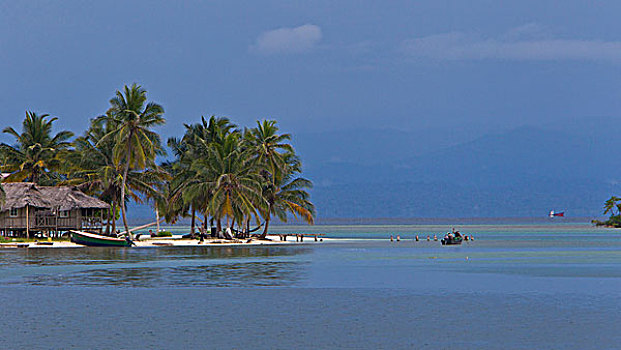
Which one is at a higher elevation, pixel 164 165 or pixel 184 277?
pixel 164 165

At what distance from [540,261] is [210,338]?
1580 inches

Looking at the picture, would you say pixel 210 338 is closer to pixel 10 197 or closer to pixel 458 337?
pixel 458 337

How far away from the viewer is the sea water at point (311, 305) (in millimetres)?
22141

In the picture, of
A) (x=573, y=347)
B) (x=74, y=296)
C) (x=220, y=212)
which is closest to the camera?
(x=573, y=347)

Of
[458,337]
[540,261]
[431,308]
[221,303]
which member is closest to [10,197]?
[540,261]

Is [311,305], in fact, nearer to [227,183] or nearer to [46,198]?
[227,183]

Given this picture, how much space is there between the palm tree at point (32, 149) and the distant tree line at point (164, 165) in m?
0.11

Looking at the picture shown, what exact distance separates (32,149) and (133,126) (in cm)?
1940

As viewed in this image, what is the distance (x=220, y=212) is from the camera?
270 feet

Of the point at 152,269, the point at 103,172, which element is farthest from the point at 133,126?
the point at 152,269

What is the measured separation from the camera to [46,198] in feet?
284

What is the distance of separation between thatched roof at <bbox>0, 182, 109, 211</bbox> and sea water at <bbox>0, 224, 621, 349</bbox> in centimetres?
3249

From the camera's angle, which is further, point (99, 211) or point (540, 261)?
point (99, 211)

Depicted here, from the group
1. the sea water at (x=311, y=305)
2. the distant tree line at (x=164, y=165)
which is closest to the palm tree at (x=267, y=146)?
the distant tree line at (x=164, y=165)
